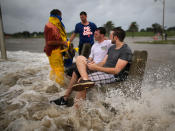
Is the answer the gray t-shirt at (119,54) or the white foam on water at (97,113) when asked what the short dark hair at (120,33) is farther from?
the white foam on water at (97,113)

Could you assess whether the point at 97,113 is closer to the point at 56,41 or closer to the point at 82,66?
the point at 82,66

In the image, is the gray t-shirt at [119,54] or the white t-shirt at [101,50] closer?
the gray t-shirt at [119,54]

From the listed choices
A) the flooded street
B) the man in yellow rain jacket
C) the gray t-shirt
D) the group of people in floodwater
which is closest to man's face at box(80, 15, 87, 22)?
the group of people in floodwater

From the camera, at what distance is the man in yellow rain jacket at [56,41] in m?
3.89

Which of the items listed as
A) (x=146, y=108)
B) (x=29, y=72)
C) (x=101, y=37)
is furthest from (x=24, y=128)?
(x=29, y=72)

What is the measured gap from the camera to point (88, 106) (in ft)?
9.92

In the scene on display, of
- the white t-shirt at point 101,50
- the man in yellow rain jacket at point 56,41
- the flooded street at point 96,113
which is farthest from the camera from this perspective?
the man in yellow rain jacket at point 56,41

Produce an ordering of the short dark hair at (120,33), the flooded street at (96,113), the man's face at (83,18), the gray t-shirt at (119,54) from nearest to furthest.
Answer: the flooded street at (96,113), the gray t-shirt at (119,54), the short dark hair at (120,33), the man's face at (83,18)

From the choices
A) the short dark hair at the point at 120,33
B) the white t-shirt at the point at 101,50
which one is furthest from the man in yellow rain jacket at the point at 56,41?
the short dark hair at the point at 120,33

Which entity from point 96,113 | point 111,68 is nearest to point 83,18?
point 111,68

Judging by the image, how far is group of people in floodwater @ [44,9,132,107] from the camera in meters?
2.68

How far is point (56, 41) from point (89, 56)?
96 centimetres

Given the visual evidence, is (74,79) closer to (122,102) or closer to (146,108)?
(122,102)

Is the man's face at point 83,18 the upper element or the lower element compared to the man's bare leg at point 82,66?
upper
